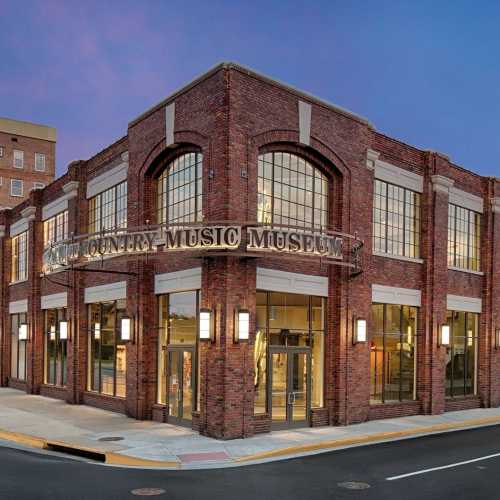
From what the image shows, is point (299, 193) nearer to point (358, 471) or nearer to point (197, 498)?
point (358, 471)

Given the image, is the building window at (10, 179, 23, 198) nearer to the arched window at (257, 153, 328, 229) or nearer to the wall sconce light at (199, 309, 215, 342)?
the arched window at (257, 153, 328, 229)

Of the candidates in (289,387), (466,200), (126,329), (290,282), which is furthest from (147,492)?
(466,200)

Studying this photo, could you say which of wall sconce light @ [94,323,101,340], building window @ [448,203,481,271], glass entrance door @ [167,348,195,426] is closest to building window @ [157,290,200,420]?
glass entrance door @ [167,348,195,426]

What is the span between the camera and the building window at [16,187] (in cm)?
5884

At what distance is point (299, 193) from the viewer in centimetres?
1983

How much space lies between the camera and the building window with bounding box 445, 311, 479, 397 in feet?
82.4

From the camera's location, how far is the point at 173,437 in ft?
56.2

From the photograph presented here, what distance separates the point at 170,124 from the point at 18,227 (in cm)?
1739

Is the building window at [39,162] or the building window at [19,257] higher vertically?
the building window at [39,162]

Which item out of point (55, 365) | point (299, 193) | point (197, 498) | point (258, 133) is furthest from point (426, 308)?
point (55, 365)

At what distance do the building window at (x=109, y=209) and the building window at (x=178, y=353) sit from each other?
405 centimetres

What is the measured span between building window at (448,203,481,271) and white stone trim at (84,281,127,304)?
13056 millimetres

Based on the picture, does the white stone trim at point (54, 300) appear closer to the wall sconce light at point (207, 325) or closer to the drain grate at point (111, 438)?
the drain grate at point (111, 438)

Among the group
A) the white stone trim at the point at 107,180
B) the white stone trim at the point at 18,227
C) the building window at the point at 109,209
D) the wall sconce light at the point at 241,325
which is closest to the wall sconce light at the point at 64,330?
the building window at the point at 109,209
